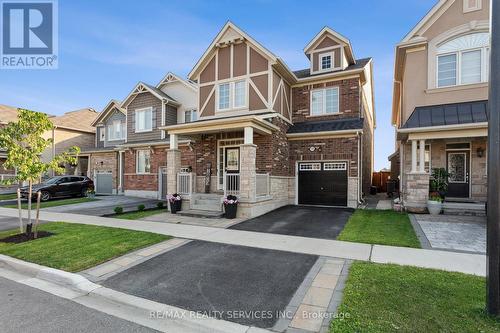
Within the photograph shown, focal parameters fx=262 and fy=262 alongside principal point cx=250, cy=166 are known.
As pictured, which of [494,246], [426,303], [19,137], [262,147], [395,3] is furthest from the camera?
[262,147]

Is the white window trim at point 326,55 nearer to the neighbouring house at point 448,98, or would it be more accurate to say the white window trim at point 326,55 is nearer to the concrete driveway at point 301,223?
the neighbouring house at point 448,98

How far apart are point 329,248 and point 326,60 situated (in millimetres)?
12252

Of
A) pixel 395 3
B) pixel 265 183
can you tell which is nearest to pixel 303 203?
pixel 265 183

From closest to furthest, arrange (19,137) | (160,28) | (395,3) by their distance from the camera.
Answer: (19,137), (395,3), (160,28)

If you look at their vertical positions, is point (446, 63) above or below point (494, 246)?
above

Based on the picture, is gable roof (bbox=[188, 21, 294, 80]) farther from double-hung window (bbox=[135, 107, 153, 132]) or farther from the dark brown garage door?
double-hung window (bbox=[135, 107, 153, 132])

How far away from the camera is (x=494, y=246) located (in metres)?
3.38

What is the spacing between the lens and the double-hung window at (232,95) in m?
13.7

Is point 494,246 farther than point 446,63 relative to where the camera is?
No

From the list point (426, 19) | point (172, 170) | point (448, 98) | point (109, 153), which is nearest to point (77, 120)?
point (109, 153)

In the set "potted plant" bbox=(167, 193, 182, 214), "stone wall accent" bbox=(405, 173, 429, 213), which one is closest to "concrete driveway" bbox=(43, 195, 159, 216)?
"potted plant" bbox=(167, 193, 182, 214)

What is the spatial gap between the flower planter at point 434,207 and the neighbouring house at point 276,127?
3.07 metres

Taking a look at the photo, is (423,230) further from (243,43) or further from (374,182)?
(374,182)

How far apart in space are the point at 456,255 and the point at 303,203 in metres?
8.72
